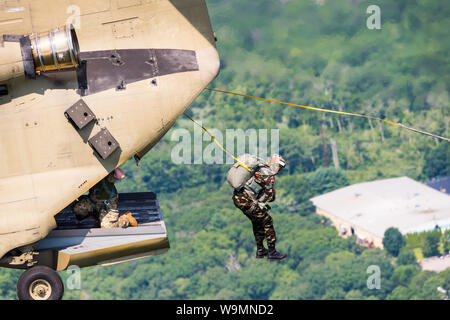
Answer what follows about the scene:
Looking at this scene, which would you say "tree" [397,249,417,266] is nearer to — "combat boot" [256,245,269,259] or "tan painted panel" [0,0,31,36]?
"combat boot" [256,245,269,259]

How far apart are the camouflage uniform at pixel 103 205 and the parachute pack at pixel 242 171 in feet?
8.04

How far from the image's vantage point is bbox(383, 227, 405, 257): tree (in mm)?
154125

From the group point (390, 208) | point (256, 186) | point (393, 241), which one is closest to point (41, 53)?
point (256, 186)

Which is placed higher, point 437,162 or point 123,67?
point 123,67

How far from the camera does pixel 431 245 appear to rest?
157000mm

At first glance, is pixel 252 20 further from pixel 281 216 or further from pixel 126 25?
pixel 126 25

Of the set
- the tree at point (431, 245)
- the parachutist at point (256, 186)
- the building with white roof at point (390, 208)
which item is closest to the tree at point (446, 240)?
the tree at point (431, 245)

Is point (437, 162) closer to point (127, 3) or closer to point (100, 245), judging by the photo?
point (127, 3)

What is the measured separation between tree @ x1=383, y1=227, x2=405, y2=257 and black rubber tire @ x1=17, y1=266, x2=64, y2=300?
13624 centimetres

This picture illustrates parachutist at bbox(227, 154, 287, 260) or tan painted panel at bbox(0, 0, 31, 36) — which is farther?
parachutist at bbox(227, 154, 287, 260)

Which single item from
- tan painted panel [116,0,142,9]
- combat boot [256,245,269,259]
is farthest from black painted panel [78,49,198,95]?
combat boot [256,245,269,259]

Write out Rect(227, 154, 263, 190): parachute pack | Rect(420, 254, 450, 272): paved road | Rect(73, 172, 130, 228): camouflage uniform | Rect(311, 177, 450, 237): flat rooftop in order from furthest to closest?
1. Rect(420, 254, 450, 272): paved road
2. Rect(311, 177, 450, 237): flat rooftop
3. Rect(73, 172, 130, 228): camouflage uniform
4. Rect(227, 154, 263, 190): parachute pack

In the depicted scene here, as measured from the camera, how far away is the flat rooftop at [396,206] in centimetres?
15312

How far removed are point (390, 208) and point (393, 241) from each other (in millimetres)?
5779
